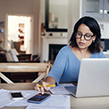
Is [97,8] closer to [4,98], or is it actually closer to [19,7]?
[4,98]

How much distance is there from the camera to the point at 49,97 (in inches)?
49.4

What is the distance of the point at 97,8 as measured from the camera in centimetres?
381

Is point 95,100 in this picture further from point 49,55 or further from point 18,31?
point 18,31

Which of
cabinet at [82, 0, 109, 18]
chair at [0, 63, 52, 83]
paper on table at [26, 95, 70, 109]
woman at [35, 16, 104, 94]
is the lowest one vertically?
paper on table at [26, 95, 70, 109]

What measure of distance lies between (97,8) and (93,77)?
111 inches

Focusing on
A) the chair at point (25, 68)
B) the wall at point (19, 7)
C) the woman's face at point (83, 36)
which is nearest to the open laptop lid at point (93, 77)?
the woman's face at point (83, 36)

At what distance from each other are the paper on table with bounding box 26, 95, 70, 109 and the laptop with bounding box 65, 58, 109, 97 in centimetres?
9

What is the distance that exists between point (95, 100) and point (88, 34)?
703 mm

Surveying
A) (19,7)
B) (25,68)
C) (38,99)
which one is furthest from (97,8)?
(19,7)

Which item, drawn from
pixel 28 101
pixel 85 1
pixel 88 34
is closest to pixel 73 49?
pixel 88 34

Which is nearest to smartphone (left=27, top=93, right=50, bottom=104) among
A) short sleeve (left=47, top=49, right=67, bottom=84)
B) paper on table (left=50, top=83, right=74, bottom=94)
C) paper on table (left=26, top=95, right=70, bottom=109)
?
paper on table (left=26, top=95, right=70, bottom=109)

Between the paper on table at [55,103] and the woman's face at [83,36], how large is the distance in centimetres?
62

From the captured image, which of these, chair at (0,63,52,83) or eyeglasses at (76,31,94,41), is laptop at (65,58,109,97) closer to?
eyeglasses at (76,31,94,41)

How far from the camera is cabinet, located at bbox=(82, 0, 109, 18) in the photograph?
12.3 feet
